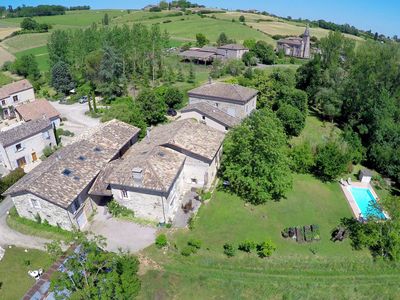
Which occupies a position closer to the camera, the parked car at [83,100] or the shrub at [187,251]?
the shrub at [187,251]

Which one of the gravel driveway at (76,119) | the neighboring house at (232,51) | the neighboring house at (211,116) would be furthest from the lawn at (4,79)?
the neighboring house at (232,51)

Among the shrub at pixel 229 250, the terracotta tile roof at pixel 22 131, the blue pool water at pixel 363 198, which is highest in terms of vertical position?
the terracotta tile roof at pixel 22 131

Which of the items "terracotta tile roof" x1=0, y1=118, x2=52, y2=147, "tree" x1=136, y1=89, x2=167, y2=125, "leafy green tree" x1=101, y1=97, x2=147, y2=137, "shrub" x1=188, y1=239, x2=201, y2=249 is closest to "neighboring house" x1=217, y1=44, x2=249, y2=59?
"tree" x1=136, y1=89, x2=167, y2=125

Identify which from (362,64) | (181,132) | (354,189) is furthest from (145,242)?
(362,64)

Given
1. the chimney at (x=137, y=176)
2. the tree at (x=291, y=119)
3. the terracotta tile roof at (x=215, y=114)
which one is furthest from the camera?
the tree at (x=291, y=119)

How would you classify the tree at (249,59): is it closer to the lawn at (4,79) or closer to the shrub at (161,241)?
the lawn at (4,79)

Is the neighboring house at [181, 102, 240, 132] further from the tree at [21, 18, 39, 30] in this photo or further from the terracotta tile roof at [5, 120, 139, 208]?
the tree at [21, 18, 39, 30]
